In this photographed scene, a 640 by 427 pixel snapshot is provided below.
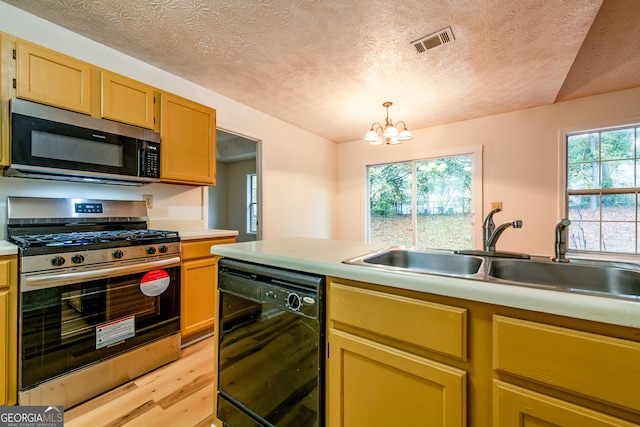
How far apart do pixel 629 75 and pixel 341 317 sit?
3675 millimetres

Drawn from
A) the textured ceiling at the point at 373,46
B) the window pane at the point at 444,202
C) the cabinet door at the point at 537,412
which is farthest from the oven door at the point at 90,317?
the window pane at the point at 444,202

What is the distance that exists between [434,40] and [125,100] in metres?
2.35

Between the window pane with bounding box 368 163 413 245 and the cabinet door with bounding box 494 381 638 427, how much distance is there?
3.62 m

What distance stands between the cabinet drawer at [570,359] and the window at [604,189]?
341 cm

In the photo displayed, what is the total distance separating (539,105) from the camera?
126 inches

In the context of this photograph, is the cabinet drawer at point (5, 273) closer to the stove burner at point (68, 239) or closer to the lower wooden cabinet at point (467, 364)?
the stove burner at point (68, 239)

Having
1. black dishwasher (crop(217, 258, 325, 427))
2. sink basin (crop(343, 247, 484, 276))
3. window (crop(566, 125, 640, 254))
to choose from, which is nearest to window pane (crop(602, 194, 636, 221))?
window (crop(566, 125, 640, 254))

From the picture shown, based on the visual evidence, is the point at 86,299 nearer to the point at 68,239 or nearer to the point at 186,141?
the point at 68,239

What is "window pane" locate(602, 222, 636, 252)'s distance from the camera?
2.79m

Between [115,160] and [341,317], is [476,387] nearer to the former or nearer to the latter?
[341,317]

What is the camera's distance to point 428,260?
53.6 inches

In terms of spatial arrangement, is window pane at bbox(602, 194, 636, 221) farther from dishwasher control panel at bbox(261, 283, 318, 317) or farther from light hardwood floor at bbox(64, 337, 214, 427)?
light hardwood floor at bbox(64, 337, 214, 427)

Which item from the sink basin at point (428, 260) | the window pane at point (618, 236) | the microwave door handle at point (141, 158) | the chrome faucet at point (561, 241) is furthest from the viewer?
the window pane at point (618, 236)

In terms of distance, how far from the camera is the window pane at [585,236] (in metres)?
2.96
